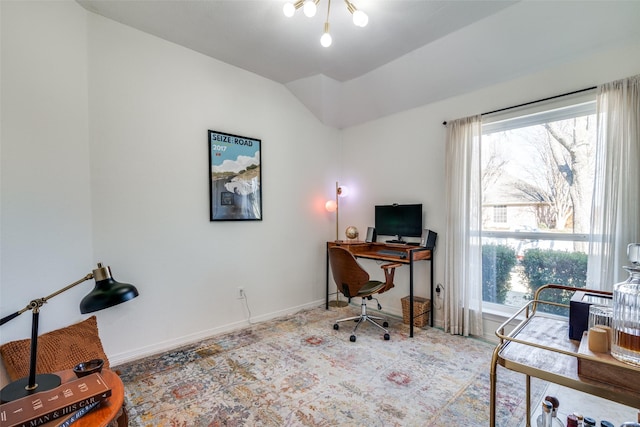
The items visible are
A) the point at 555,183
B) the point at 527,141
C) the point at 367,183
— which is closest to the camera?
the point at 555,183

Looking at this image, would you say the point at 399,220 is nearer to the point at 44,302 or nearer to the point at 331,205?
the point at 331,205

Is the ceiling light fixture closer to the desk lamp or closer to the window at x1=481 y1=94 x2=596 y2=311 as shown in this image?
the window at x1=481 y1=94 x2=596 y2=311

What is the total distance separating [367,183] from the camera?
3959 mm

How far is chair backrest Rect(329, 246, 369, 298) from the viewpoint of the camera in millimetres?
2973

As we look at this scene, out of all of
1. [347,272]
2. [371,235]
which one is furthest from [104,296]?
[371,235]

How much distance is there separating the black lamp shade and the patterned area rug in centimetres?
99

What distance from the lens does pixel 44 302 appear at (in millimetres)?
1220

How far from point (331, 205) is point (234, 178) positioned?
1437 millimetres

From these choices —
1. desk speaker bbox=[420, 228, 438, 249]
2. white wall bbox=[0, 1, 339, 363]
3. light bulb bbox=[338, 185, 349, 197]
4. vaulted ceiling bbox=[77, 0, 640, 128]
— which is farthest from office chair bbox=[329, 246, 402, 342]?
vaulted ceiling bbox=[77, 0, 640, 128]

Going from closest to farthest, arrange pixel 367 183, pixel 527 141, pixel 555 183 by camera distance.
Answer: pixel 555 183 → pixel 527 141 → pixel 367 183

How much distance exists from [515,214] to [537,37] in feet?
4.90

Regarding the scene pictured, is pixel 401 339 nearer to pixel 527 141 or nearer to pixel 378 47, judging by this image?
pixel 527 141

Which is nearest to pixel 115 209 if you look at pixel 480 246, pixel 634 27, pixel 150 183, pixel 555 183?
pixel 150 183

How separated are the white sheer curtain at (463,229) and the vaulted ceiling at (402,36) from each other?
53 cm
